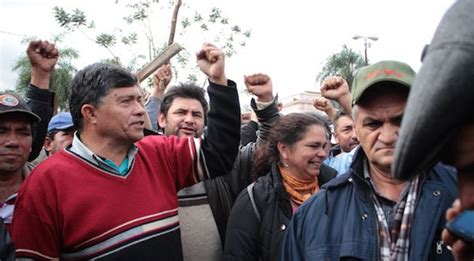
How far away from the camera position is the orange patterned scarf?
2959mm

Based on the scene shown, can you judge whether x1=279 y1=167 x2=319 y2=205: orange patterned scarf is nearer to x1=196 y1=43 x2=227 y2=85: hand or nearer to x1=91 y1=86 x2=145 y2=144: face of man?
x1=196 y1=43 x2=227 y2=85: hand

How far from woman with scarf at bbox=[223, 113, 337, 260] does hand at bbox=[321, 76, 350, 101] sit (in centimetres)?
39

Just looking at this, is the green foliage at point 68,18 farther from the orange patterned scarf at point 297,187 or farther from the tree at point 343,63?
the tree at point 343,63

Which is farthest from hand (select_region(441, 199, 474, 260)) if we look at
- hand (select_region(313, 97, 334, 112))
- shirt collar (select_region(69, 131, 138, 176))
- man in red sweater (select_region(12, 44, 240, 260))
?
hand (select_region(313, 97, 334, 112))

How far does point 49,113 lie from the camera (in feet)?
9.48

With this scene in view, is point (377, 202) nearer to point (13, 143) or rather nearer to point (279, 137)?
point (279, 137)

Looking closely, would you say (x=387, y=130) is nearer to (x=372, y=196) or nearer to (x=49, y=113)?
(x=372, y=196)

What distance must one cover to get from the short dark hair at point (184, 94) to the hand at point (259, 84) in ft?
2.30

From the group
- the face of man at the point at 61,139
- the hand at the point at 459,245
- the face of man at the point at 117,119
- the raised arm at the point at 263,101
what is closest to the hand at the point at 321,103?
the raised arm at the point at 263,101

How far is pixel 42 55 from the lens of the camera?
2857 mm

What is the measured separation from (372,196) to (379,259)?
0.87ft

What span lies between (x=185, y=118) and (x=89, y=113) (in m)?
1.23

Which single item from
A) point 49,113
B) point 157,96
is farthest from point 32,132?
point 157,96

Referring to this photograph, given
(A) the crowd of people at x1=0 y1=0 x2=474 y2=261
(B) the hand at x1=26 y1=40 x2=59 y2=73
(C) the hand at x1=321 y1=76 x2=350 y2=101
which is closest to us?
(A) the crowd of people at x1=0 y1=0 x2=474 y2=261
